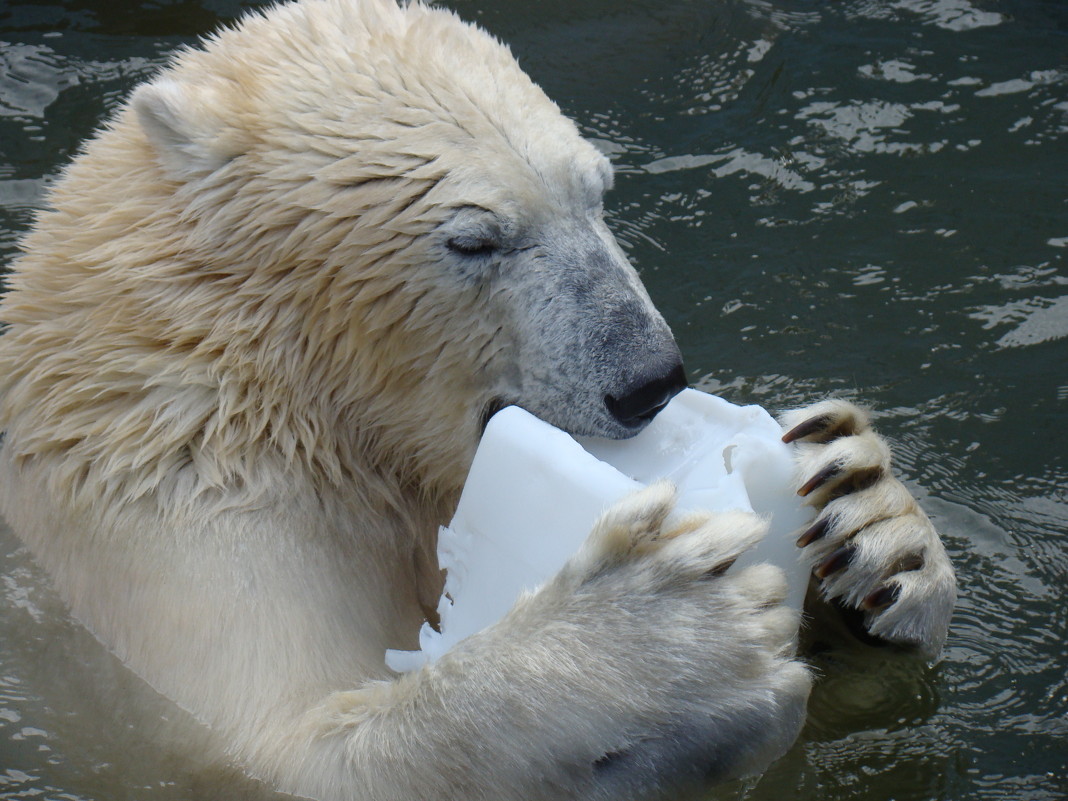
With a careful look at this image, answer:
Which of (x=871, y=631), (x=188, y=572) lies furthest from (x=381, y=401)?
(x=871, y=631)

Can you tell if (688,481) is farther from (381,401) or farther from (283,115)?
(283,115)

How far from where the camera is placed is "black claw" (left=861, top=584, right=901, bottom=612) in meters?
2.69

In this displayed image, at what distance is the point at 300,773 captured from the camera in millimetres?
2498

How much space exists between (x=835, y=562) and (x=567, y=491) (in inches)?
22.8

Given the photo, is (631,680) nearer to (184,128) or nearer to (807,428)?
(807,428)

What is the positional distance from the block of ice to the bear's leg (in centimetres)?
11

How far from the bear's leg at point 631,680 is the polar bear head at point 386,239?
0.49 metres

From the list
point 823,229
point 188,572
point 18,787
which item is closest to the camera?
point 188,572

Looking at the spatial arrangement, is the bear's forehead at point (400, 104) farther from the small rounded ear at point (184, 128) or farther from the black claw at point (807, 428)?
the black claw at point (807, 428)

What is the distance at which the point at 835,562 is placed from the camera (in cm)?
265

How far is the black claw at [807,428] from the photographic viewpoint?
2.72 m

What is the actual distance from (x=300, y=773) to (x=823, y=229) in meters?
3.20

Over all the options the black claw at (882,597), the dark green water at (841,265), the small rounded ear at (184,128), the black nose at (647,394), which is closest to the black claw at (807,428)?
the black nose at (647,394)

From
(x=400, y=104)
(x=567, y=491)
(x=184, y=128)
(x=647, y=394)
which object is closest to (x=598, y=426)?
(x=647, y=394)
